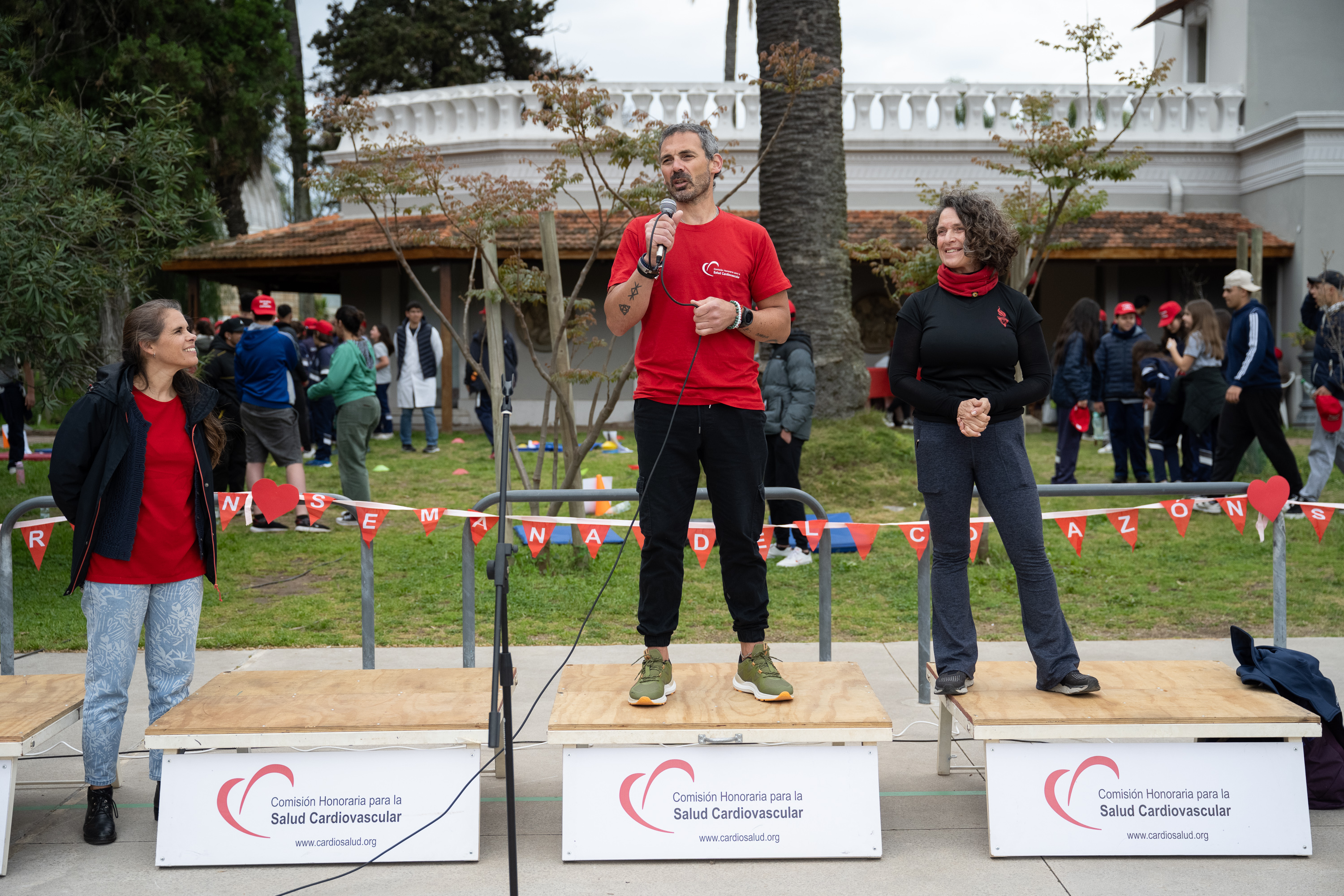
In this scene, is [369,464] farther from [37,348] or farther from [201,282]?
[201,282]

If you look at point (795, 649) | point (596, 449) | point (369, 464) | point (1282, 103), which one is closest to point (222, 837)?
point (795, 649)

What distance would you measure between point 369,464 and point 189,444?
10.9 m

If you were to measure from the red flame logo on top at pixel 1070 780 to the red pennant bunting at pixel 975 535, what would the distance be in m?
0.87

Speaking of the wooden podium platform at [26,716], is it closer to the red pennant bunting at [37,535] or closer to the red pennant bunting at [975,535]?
the red pennant bunting at [37,535]

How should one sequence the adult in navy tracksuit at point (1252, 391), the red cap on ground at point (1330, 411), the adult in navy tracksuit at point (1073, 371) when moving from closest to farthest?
the red cap on ground at point (1330, 411) < the adult in navy tracksuit at point (1252, 391) < the adult in navy tracksuit at point (1073, 371)

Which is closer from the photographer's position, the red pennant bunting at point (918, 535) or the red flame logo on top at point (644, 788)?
the red flame logo on top at point (644, 788)

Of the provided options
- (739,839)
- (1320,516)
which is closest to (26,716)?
(739,839)

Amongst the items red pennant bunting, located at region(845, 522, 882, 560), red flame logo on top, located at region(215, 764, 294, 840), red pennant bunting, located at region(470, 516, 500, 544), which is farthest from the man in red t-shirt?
red pennant bunting, located at region(845, 522, 882, 560)

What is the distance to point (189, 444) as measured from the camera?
4211 millimetres

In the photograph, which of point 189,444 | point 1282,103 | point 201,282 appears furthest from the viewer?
point 201,282

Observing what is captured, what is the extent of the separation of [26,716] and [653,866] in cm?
224

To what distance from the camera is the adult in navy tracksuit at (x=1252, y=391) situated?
9.34 m

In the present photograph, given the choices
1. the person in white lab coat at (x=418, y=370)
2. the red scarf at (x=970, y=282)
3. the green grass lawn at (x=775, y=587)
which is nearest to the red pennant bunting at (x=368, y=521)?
the green grass lawn at (x=775, y=587)

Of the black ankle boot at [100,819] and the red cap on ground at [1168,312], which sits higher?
the red cap on ground at [1168,312]
